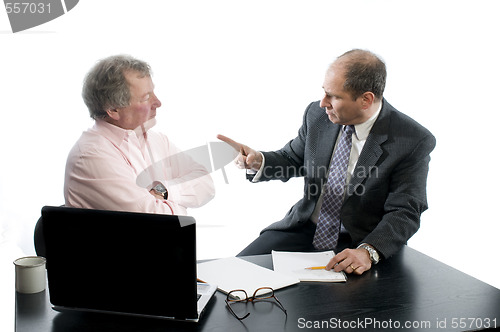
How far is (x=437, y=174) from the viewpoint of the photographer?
11.0 ft

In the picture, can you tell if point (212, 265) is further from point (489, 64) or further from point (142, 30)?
point (489, 64)

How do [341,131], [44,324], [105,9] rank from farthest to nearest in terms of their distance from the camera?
[105,9]
[341,131]
[44,324]

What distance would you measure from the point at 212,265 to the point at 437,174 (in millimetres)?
2318

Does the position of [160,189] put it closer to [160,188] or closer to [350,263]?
[160,188]

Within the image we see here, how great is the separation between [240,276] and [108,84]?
2.90 feet

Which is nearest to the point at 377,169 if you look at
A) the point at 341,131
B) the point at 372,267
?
the point at 341,131

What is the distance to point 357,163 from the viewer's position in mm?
2104

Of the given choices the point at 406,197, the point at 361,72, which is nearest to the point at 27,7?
the point at 361,72

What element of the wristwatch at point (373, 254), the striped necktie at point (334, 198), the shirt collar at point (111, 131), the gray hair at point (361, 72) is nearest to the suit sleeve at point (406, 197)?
the wristwatch at point (373, 254)

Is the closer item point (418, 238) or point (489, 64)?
point (489, 64)

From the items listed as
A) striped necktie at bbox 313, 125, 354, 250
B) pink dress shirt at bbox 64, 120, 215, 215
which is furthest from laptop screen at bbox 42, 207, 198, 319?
striped necktie at bbox 313, 125, 354, 250

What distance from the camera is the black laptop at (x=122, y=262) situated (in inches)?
45.8

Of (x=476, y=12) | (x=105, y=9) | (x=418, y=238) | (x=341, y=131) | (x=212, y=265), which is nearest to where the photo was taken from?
(x=212, y=265)

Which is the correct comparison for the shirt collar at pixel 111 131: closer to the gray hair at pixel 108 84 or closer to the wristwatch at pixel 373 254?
the gray hair at pixel 108 84
